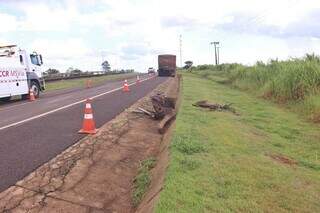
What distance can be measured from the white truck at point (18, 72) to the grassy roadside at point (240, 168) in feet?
41.7

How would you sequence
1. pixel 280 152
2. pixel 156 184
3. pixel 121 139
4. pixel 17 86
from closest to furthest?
1. pixel 156 184
2. pixel 280 152
3. pixel 121 139
4. pixel 17 86

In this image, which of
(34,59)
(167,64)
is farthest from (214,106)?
(167,64)

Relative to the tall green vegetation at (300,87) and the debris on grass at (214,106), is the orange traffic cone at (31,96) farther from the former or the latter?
the tall green vegetation at (300,87)

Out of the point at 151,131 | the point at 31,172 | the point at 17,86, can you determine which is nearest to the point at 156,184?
the point at 31,172

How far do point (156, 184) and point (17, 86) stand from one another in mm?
18443

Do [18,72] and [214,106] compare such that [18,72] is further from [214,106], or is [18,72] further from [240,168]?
[240,168]

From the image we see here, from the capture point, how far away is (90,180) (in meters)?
7.74

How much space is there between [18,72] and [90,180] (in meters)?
17.3

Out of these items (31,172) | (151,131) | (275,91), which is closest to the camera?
(31,172)

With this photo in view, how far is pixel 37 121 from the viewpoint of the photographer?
45.1ft

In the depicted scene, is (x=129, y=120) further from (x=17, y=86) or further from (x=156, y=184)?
(x=17, y=86)

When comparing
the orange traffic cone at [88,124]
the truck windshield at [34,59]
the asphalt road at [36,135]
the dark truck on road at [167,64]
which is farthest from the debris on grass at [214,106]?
the dark truck on road at [167,64]

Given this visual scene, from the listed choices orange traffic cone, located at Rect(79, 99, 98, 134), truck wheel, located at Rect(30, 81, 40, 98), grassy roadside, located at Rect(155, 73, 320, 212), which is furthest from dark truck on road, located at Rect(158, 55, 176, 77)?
orange traffic cone, located at Rect(79, 99, 98, 134)

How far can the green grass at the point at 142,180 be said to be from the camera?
22.9 ft
